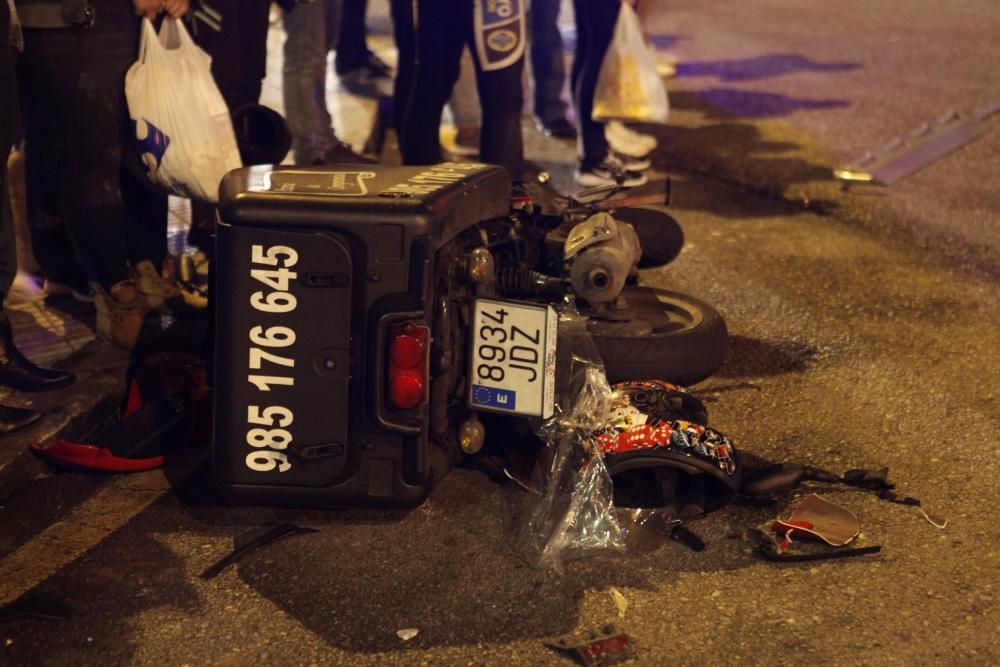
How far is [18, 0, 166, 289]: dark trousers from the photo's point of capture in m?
3.71

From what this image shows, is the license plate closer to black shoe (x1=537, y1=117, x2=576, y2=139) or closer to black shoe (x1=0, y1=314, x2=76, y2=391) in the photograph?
black shoe (x1=0, y1=314, x2=76, y2=391)

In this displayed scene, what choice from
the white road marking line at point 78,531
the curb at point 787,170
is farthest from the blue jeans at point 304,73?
the white road marking line at point 78,531

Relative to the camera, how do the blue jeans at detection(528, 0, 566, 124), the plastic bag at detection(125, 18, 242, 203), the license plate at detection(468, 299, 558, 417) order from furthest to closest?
the blue jeans at detection(528, 0, 566, 124) → the plastic bag at detection(125, 18, 242, 203) → the license plate at detection(468, 299, 558, 417)

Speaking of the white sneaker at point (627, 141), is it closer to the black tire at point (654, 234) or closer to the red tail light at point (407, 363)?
the black tire at point (654, 234)

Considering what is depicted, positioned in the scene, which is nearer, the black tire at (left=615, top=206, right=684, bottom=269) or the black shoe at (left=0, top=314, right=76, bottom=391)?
the black shoe at (left=0, top=314, right=76, bottom=391)

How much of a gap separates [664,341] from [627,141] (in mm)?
3131

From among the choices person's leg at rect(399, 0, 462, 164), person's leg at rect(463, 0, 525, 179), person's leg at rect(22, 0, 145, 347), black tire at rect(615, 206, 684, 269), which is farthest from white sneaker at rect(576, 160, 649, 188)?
person's leg at rect(22, 0, 145, 347)

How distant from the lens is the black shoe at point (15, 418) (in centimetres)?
332

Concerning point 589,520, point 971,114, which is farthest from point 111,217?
point 971,114

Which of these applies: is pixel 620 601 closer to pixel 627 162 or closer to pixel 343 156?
pixel 627 162

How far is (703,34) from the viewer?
33.2 feet

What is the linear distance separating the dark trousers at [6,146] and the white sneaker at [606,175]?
9.81 feet

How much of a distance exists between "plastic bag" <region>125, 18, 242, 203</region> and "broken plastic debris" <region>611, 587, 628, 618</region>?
2029 millimetres

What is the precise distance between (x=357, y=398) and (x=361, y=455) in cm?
15
